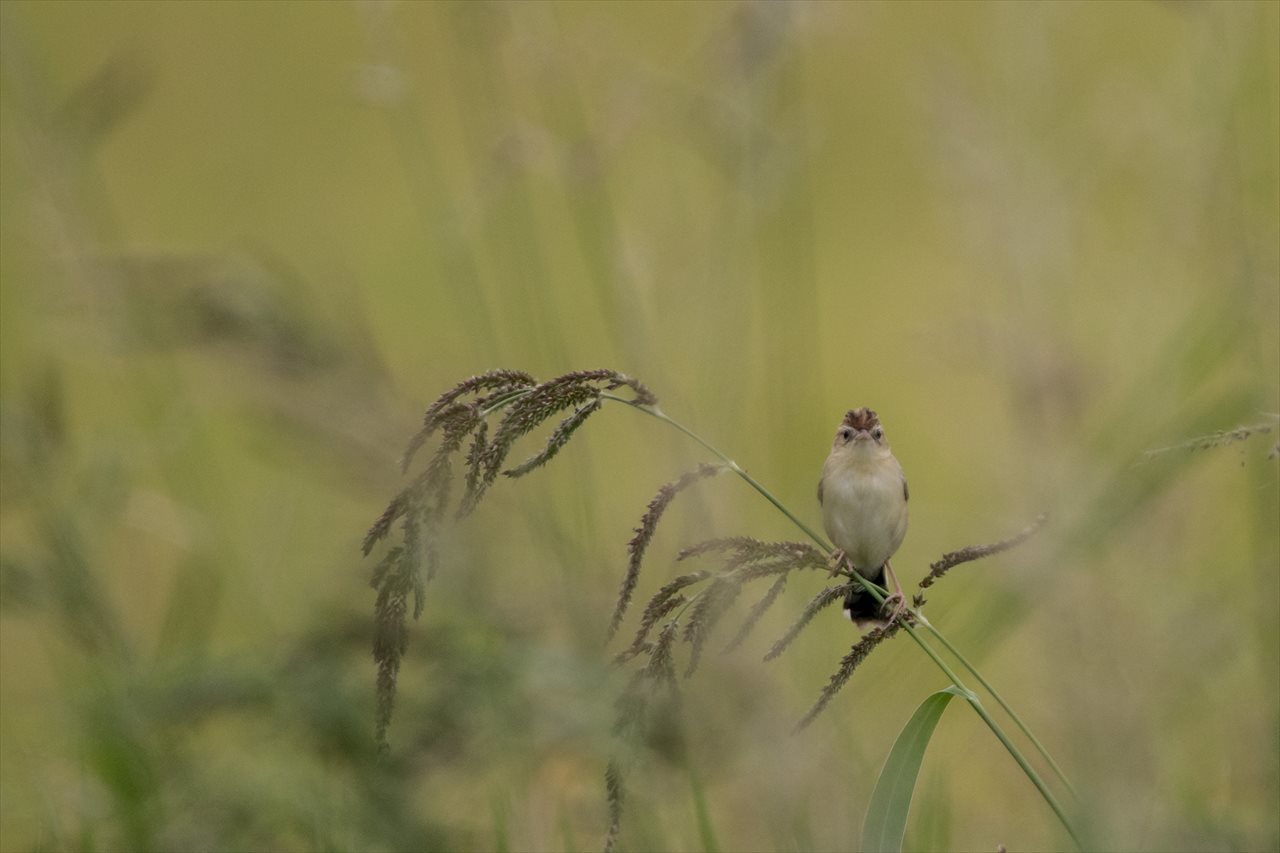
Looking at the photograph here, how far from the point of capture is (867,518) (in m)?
2.27

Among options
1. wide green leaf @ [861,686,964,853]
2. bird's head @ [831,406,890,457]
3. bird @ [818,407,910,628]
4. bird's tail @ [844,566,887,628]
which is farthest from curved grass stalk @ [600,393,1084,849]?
bird's head @ [831,406,890,457]

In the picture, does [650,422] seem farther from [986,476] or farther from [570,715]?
[986,476]

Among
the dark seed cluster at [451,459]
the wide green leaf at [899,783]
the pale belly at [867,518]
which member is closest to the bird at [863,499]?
the pale belly at [867,518]

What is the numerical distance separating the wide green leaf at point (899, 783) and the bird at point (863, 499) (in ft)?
2.54

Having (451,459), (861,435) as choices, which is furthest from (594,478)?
(451,459)

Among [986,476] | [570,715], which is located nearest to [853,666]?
[570,715]

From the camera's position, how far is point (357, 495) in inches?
92.7

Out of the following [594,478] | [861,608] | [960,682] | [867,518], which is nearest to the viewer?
[960,682]

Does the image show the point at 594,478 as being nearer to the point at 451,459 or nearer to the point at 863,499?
the point at 863,499

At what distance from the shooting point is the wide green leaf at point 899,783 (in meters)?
1.28

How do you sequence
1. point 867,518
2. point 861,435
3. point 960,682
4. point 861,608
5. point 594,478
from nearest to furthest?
1. point 960,682
2. point 861,608
3. point 867,518
4. point 861,435
5. point 594,478

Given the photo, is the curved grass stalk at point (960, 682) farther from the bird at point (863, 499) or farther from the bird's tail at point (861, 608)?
the bird at point (863, 499)

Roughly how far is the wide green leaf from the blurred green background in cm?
17

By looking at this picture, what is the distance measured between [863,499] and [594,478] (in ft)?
2.21
